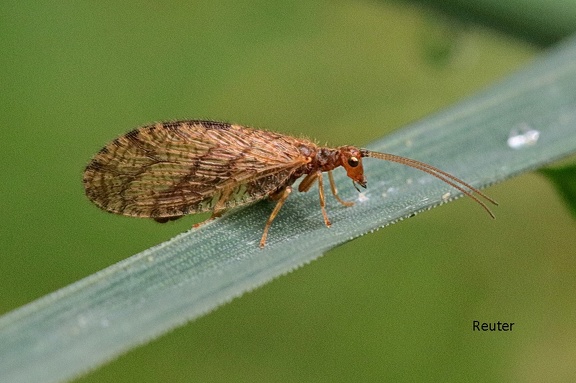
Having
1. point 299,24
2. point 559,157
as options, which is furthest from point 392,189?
point 299,24

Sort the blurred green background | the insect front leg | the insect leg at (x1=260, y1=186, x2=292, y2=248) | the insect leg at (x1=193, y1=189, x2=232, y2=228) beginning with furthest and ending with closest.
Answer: the blurred green background, the insect front leg, the insect leg at (x1=193, y1=189, x2=232, y2=228), the insect leg at (x1=260, y1=186, x2=292, y2=248)

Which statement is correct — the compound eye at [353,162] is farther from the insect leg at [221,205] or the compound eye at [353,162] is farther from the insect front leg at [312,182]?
the insect leg at [221,205]

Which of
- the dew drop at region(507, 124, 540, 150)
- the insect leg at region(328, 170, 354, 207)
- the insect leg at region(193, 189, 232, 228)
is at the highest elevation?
the dew drop at region(507, 124, 540, 150)

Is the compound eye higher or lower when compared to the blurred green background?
lower

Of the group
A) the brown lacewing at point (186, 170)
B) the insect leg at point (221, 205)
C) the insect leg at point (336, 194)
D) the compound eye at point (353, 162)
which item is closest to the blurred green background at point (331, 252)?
the compound eye at point (353, 162)

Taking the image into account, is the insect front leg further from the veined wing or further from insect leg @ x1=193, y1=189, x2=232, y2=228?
insect leg @ x1=193, y1=189, x2=232, y2=228

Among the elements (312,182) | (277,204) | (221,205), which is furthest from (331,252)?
(221,205)

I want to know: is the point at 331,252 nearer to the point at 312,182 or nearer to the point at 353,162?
the point at 312,182

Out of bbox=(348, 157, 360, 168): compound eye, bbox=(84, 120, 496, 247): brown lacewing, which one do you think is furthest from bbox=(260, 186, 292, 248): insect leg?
bbox=(348, 157, 360, 168): compound eye
